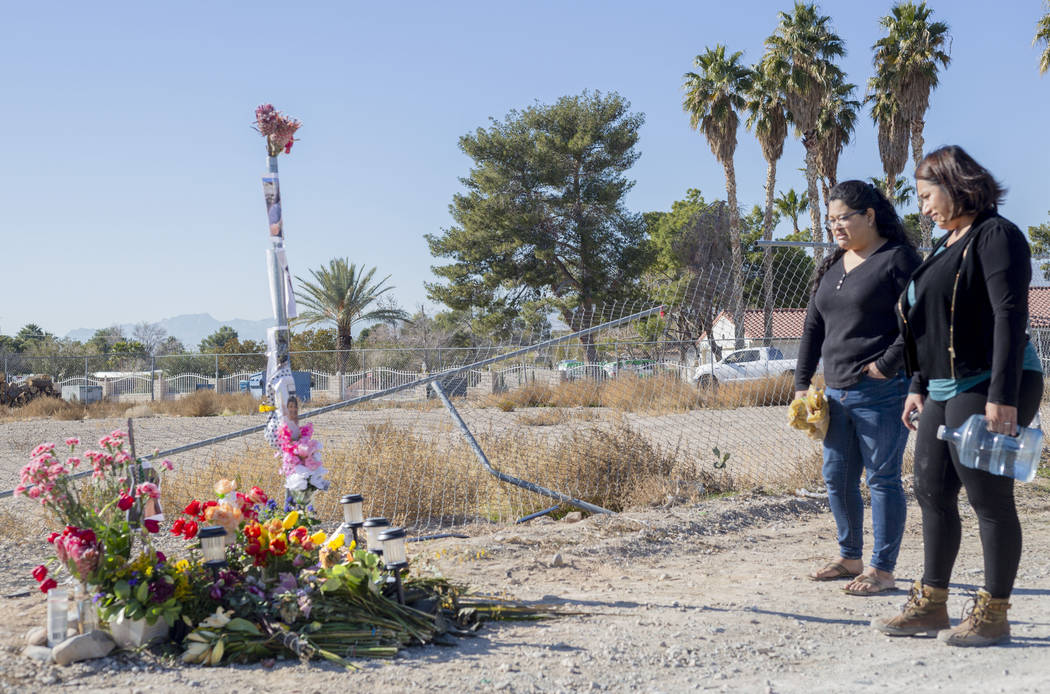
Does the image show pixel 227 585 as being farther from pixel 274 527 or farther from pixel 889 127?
pixel 889 127

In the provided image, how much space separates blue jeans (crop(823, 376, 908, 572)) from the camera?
425 cm

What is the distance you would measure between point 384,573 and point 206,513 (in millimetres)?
830

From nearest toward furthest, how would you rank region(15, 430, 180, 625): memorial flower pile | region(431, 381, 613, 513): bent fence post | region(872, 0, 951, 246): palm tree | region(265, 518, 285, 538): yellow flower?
region(15, 430, 180, 625): memorial flower pile
region(265, 518, 285, 538): yellow flower
region(431, 381, 613, 513): bent fence post
region(872, 0, 951, 246): palm tree

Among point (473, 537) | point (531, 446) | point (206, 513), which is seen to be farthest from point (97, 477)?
point (531, 446)

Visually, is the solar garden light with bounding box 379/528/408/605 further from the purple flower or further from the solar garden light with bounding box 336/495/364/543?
the purple flower

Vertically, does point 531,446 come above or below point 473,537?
above

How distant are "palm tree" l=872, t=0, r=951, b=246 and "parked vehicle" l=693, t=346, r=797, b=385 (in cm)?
2223

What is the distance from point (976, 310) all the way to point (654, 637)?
5.73ft

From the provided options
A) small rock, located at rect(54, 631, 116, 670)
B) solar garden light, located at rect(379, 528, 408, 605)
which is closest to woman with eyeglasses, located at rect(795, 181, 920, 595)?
solar garden light, located at rect(379, 528, 408, 605)

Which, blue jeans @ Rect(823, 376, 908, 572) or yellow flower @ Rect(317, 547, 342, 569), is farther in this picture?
blue jeans @ Rect(823, 376, 908, 572)

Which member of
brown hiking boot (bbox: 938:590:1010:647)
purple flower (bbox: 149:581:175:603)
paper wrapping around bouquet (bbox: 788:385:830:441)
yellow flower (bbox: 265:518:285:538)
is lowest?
brown hiking boot (bbox: 938:590:1010:647)

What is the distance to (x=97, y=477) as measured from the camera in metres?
3.94

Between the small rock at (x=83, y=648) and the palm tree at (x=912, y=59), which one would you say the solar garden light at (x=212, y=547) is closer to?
the small rock at (x=83, y=648)

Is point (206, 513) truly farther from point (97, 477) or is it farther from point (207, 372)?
point (207, 372)
